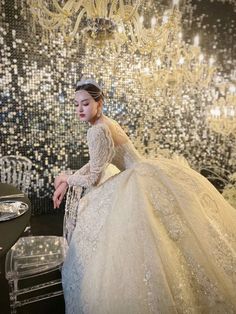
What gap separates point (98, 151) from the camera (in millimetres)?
1784

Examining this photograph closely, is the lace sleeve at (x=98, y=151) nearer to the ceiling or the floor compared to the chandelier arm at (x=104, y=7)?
nearer to the floor

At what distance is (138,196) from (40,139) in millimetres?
2140

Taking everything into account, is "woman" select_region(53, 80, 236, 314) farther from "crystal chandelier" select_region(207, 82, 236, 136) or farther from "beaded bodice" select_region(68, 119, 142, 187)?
"crystal chandelier" select_region(207, 82, 236, 136)

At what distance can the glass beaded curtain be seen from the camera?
10.7ft

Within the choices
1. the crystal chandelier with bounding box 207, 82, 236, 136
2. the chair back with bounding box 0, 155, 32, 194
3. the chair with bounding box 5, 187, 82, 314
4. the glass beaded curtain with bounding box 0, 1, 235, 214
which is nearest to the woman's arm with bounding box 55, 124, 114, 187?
the chair with bounding box 5, 187, 82, 314

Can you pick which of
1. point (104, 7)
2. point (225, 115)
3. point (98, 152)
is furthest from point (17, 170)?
point (225, 115)

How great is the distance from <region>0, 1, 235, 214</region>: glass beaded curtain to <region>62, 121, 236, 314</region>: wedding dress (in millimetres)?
1743

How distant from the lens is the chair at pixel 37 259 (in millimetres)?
1719

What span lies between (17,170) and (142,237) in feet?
5.15

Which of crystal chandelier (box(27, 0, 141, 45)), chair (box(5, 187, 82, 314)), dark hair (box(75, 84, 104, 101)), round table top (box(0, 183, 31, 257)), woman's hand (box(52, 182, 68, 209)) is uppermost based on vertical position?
crystal chandelier (box(27, 0, 141, 45))

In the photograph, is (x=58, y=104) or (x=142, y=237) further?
(x=58, y=104)

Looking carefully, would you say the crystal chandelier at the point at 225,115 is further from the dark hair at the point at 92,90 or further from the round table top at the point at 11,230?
the round table top at the point at 11,230

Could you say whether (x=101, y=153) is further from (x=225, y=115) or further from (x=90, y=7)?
(x=225, y=115)

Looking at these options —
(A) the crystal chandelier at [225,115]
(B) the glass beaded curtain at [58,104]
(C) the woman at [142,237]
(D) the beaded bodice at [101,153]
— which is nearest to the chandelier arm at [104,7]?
(C) the woman at [142,237]
